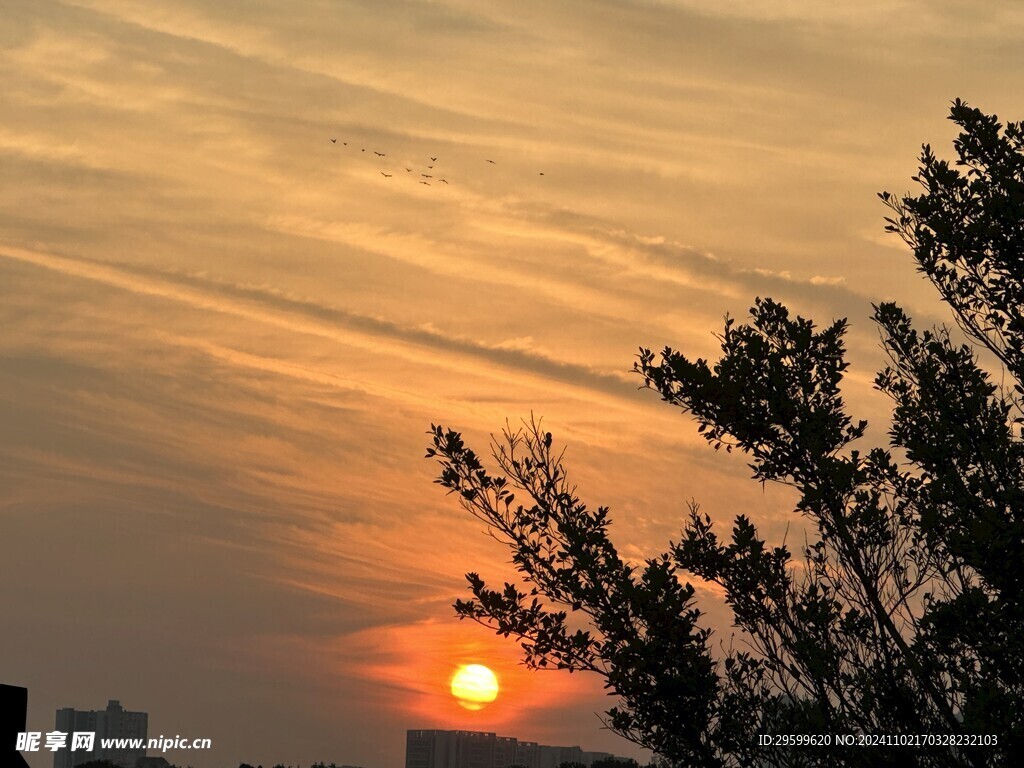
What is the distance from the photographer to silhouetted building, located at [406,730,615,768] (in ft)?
613

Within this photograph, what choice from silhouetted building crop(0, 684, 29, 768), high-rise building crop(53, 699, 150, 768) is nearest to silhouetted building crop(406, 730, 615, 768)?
high-rise building crop(53, 699, 150, 768)

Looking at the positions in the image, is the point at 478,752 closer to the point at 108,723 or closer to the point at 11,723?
the point at 108,723

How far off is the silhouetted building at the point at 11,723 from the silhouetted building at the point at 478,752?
177822 mm

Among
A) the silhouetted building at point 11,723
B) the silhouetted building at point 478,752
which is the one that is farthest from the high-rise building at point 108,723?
the silhouetted building at point 11,723

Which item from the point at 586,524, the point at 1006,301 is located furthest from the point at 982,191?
the point at 586,524

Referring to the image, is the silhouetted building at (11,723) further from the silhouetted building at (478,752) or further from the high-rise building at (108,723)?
the silhouetted building at (478,752)

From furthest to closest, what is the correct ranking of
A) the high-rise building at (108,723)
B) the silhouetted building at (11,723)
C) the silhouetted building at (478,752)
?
the silhouetted building at (478,752), the high-rise building at (108,723), the silhouetted building at (11,723)

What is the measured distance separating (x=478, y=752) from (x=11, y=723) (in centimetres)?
18424

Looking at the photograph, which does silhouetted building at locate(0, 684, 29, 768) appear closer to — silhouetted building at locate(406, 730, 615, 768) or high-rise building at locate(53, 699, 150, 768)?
high-rise building at locate(53, 699, 150, 768)

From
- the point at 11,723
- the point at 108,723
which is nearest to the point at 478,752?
the point at 108,723

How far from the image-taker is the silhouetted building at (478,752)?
7357 inches

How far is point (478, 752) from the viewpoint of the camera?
188m

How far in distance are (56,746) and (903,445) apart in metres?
11.4

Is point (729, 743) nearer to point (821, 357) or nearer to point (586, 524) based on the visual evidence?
point (586, 524)
